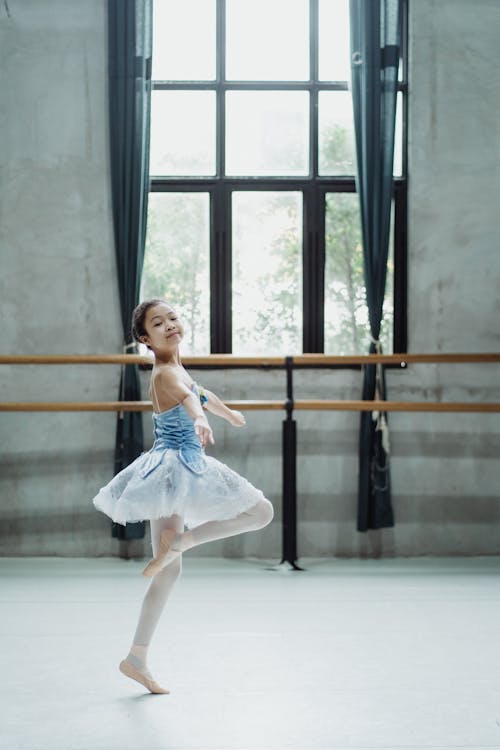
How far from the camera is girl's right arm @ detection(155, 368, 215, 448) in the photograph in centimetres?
248

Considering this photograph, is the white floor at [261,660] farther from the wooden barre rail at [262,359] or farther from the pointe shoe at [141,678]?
the wooden barre rail at [262,359]

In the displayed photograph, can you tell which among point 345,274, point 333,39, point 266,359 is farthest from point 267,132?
point 266,359

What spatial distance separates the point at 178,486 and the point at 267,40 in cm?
343

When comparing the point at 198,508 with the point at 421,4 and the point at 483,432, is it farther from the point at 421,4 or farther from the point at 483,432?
the point at 421,4

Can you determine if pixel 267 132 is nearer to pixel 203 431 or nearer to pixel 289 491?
pixel 289 491

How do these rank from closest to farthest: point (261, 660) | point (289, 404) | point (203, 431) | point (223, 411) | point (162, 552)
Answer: point (203, 431) → point (162, 552) → point (223, 411) → point (261, 660) → point (289, 404)

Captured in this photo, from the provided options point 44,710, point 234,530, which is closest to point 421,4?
point 234,530

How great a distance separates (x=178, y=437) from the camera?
2.74 meters

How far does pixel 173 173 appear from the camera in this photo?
5309 mm

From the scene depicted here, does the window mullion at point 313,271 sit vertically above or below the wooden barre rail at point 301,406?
above

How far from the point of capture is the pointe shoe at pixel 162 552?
2.55 metres

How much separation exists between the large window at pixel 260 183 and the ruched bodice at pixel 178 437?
2.53 m

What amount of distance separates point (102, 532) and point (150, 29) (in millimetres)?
2682

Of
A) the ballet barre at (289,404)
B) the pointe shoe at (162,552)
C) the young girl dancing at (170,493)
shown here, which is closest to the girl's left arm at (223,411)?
the young girl dancing at (170,493)
